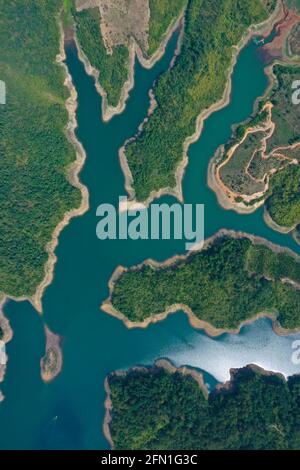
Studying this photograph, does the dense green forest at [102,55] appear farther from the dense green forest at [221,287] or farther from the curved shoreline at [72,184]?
the dense green forest at [221,287]

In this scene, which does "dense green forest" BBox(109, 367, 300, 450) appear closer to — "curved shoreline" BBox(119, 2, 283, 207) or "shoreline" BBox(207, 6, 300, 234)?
"shoreline" BBox(207, 6, 300, 234)

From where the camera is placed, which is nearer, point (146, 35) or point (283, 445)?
point (283, 445)

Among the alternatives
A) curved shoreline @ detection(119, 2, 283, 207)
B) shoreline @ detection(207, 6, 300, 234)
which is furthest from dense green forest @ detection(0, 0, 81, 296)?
shoreline @ detection(207, 6, 300, 234)

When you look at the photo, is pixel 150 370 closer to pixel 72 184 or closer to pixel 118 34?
pixel 72 184

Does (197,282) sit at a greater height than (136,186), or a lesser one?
lesser

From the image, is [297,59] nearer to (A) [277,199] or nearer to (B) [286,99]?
(B) [286,99]

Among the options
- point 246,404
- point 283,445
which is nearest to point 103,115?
point 246,404

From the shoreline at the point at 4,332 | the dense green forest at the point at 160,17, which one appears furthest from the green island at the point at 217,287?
the dense green forest at the point at 160,17

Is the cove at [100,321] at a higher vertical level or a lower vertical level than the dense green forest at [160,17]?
lower
